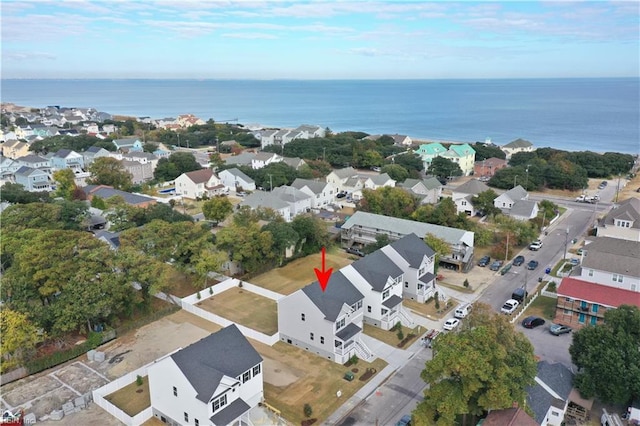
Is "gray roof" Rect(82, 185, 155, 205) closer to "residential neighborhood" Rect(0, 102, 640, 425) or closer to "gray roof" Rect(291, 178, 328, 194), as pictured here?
"residential neighborhood" Rect(0, 102, 640, 425)

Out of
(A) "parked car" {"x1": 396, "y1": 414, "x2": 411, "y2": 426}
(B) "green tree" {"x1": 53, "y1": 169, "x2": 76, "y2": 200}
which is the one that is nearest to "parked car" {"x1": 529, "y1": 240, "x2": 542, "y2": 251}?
(A) "parked car" {"x1": 396, "y1": 414, "x2": 411, "y2": 426}

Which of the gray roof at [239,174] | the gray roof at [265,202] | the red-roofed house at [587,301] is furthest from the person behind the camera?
the gray roof at [239,174]

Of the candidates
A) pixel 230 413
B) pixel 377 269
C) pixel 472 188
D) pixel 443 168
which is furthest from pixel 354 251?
pixel 443 168

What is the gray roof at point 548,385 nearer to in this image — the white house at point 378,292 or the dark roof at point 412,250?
the white house at point 378,292

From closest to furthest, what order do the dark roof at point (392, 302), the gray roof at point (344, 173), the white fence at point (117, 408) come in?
1. the white fence at point (117, 408)
2. the dark roof at point (392, 302)
3. the gray roof at point (344, 173)

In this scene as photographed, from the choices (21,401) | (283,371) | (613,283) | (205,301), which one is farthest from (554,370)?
(21,401)

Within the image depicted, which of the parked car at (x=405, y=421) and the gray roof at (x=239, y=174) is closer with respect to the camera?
the parked car at (x=405, y=421)

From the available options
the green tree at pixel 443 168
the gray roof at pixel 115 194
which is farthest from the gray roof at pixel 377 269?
the green tree at pixel 443 168

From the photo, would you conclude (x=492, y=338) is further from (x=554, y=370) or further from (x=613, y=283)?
(x=613, y=283)
